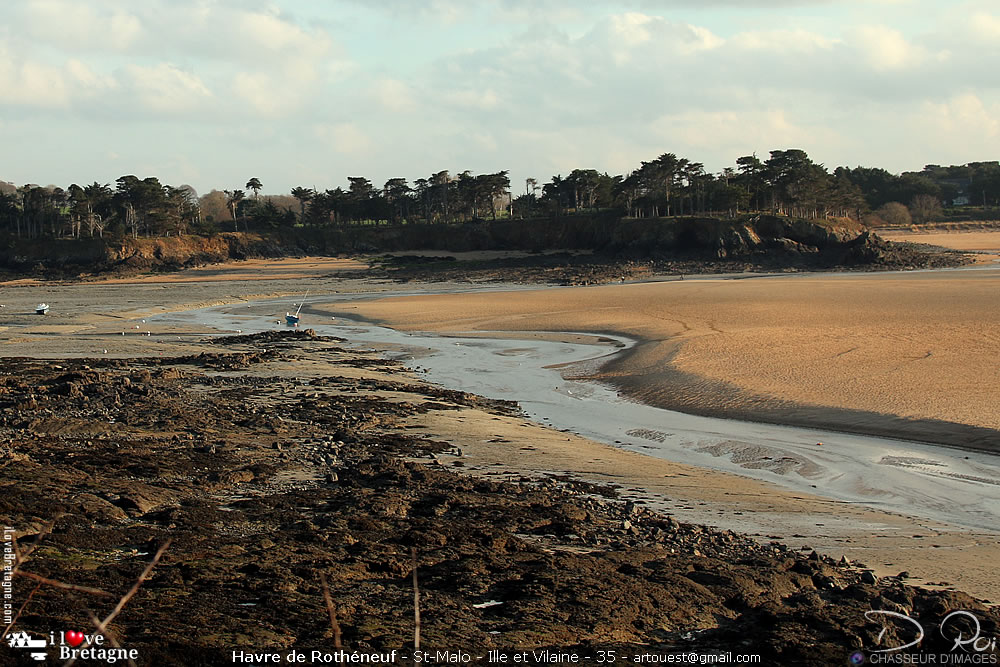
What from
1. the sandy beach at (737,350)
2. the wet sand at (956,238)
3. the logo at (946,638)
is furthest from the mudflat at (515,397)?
the wet sand at (956,238)

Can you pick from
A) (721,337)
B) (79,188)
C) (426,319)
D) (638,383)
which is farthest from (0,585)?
(79,188)

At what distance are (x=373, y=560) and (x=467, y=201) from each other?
3164 inches

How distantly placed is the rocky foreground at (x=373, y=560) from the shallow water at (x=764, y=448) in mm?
3441

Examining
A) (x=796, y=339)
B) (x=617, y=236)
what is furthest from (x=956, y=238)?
(x=796, y=339)

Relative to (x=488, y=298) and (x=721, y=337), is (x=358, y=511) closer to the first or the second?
(x=721, y=337)

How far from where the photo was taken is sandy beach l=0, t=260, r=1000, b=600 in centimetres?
982

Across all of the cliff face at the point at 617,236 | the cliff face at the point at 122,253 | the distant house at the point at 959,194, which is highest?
the distant house at the point at 959,194

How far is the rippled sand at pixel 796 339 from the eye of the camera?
1662cm

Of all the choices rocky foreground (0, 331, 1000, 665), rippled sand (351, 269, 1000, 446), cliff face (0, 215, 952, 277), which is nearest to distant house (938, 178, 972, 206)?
cliff face (0, 215, 952, 277)

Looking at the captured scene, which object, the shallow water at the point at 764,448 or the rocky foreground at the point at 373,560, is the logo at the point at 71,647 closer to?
the rocky foreground at the point at 373,560

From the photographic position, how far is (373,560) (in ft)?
24.6

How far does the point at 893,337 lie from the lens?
23906mm

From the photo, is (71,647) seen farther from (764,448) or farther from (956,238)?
(956,238)

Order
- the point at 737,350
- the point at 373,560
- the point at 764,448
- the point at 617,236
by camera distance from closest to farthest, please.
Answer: the point at 373,560 → the point at 764,448 → the point at 737,350 → the point at 617,236
